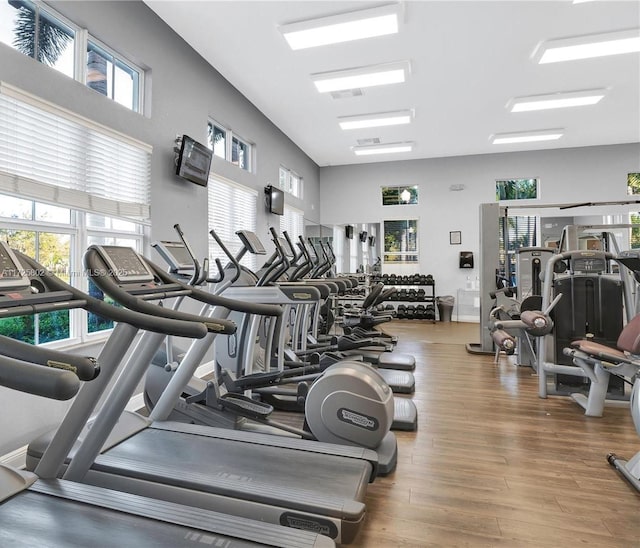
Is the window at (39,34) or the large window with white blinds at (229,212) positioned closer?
the window at (39,34)

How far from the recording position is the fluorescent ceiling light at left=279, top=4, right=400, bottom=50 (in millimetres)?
3754

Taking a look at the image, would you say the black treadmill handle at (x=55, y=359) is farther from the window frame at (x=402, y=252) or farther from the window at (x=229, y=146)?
the window frame at (x=402, y=252)

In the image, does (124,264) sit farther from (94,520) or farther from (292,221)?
(292,221)

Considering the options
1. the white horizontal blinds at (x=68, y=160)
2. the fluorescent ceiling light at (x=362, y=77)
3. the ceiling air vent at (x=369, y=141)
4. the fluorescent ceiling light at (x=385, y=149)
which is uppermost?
the fluorescent ceiling light at (x=385, y=149)

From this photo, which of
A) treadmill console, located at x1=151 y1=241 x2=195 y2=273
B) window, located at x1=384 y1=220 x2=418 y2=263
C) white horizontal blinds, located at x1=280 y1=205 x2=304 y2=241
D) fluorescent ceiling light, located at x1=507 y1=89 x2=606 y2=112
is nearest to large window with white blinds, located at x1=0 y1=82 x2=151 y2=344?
treadmill console, located at x1=151 y1=241 x2=195 y2=273

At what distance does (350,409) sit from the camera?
2.29m

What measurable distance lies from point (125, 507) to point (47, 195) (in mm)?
2262

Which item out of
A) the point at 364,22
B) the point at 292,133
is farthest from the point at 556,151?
the point at 364,22

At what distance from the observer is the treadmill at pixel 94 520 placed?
127cm

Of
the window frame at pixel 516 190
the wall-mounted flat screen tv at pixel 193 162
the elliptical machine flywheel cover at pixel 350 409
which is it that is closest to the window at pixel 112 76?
the wall-mounted flat screen tv at pixel 193 162

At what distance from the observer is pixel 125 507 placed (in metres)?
1.48

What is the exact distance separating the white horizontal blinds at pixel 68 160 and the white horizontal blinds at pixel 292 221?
13.0 feet

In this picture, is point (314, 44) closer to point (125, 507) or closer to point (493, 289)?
point (493, 289)

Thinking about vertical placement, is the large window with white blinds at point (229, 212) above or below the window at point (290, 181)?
below
